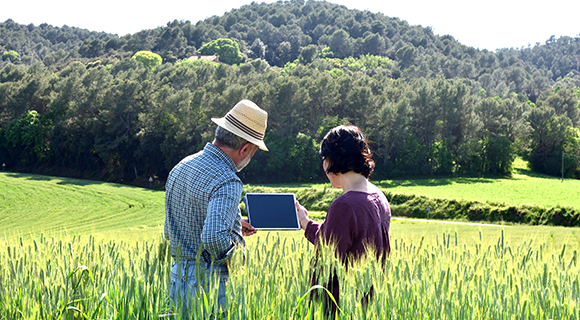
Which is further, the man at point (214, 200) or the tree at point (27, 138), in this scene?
the tree at point (27, 138)

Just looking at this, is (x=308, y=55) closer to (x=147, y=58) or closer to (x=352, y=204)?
(x=147, y=58)

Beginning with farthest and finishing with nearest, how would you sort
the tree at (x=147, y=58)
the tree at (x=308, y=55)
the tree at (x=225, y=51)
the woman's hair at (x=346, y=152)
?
the tree at (x=225, y=51), the tree at (x=308, y=55), the tree at (x=147, y=58), the woman's hair at (x=346, y=152)

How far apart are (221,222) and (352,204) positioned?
2.64 ft

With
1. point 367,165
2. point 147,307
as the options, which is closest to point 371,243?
point 367,165

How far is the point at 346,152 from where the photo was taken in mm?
3023

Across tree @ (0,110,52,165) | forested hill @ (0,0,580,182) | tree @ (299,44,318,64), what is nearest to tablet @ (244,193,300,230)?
forested hill @ (0,0,580,182)

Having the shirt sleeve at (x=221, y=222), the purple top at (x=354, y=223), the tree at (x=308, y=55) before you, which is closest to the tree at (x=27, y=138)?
the shirt sleeve at (x=221, y=222)

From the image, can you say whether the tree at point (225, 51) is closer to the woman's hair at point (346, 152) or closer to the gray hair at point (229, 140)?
the gray hair at point (229, 140)

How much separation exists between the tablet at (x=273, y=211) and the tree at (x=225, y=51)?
6952 inches

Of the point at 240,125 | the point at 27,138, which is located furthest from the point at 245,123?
the point at 27,138

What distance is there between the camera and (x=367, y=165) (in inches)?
120

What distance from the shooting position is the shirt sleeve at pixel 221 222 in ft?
8.55

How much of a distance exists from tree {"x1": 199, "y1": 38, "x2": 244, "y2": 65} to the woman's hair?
176912 millimetres

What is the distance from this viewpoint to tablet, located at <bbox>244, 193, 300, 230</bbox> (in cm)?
340
